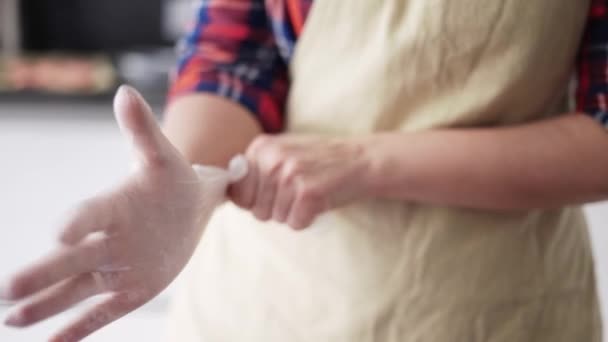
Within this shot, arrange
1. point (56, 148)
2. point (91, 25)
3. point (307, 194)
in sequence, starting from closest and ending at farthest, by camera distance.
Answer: point (307, 194) < point (56, 148) < point (91, 25)

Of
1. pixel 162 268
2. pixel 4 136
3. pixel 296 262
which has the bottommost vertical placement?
pixel 4 136

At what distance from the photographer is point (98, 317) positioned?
0.36m

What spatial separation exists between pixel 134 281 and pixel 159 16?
1.38 metres

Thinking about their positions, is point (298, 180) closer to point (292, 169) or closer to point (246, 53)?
point (292, 169)

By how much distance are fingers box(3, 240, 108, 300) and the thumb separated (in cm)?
5

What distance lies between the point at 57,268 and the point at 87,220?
24mm

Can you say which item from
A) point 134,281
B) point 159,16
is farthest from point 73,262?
point 159,16

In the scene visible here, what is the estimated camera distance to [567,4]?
1.66ft

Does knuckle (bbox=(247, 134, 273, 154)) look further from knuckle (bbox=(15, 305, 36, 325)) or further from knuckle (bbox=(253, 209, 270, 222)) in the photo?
knuckle (bbox=(15, 305, 36, 325))

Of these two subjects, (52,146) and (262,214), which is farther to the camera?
(52,146)

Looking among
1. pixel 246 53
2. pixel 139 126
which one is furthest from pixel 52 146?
pixel 139 126

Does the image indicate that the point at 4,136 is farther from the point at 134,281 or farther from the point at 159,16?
the point at 134,281

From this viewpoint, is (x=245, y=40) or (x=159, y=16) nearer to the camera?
(x=245, y=40)

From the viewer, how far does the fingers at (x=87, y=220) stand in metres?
0.31
